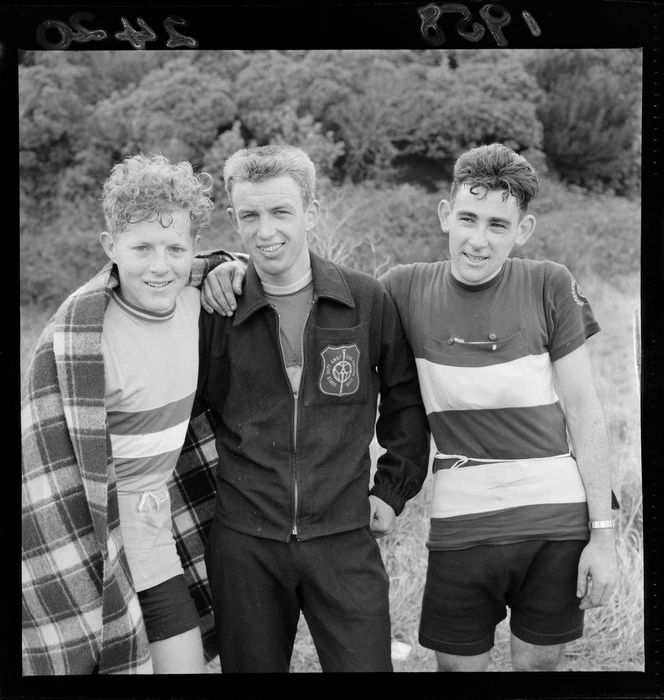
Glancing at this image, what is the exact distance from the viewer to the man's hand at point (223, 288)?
2715 mm

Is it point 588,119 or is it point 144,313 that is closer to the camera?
point 144,313

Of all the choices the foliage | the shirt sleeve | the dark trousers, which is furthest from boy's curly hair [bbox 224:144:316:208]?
the foliage

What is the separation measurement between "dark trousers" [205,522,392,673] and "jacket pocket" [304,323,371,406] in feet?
1.50

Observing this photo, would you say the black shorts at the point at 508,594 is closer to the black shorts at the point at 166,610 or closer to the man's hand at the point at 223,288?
the black shorts at the point at 166,610

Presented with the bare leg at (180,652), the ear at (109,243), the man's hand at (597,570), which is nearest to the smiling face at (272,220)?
the ear at (109,243)

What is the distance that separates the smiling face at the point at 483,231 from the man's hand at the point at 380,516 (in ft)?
2.69

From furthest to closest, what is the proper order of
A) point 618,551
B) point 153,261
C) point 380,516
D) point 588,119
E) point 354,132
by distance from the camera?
1. point 354,132
2. point 588,119
3. point 618,551
4. point 380,516
5. point 153,261

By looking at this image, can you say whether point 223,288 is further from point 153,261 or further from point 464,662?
point 464,662

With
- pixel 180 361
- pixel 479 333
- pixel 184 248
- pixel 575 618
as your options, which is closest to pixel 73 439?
pixel 180 361

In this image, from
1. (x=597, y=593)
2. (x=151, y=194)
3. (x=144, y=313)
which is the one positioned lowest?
(x=597, y=593)

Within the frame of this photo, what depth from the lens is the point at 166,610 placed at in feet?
9.03

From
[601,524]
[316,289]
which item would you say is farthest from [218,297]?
[601,524]

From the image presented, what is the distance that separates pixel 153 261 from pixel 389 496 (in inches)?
44.2

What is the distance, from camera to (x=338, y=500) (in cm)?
271
